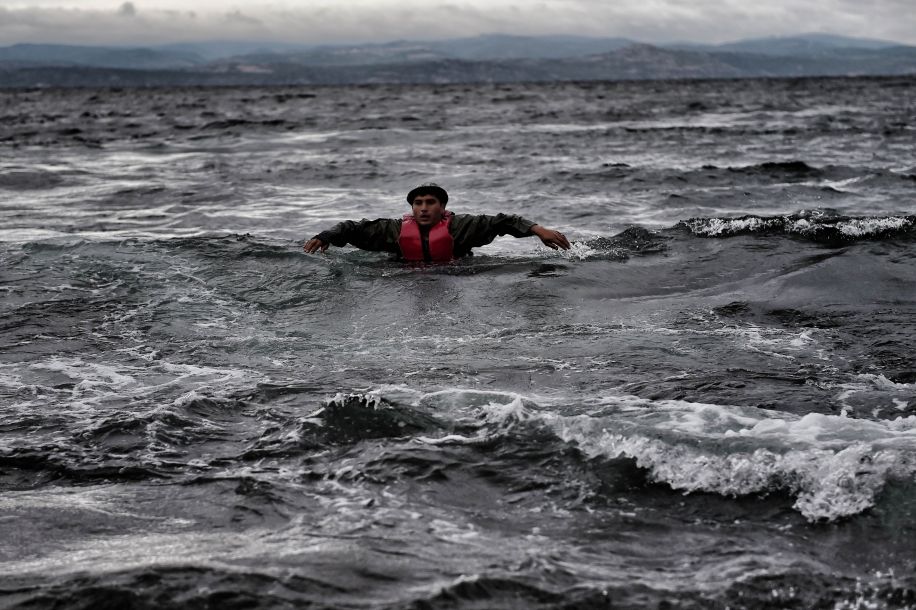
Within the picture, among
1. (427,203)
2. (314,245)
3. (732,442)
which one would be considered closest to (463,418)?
(732,442)

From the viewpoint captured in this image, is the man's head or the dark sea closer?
the dark sea

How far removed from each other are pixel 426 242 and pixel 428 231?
13 cm

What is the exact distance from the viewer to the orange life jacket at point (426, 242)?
1120 centimetres

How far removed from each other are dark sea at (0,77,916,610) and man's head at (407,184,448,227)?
551 millimetres

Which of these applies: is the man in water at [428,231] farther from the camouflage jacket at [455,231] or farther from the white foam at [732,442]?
the white foam at [732,442]

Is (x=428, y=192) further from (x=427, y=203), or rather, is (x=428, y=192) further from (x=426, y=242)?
(x=426, y=242)

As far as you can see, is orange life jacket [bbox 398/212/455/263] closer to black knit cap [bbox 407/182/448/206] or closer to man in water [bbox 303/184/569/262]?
man in water [bbox 303/184/569/262]

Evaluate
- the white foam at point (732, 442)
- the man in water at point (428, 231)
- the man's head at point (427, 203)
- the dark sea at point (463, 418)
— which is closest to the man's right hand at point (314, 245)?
the man in water at point (428, 231)

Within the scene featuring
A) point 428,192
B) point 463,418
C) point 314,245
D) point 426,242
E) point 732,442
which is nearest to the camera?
point 732,442

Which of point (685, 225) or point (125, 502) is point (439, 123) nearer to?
point (685, 225)

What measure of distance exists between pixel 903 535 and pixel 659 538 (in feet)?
3.78

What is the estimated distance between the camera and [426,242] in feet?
36.8

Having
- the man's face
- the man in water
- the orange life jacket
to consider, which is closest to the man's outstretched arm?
the man in water

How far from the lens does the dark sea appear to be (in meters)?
4.41
